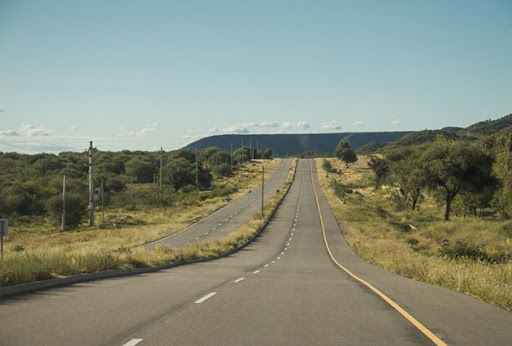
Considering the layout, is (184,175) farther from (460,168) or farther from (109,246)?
(109,246)

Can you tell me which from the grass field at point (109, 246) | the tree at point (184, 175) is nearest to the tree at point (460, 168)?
the grass field at point (109, 246)

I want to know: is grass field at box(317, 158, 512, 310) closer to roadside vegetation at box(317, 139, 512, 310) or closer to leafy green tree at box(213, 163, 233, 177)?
roadside vegetation at box(317, 139, 512, 310)

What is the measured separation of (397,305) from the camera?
9.59m

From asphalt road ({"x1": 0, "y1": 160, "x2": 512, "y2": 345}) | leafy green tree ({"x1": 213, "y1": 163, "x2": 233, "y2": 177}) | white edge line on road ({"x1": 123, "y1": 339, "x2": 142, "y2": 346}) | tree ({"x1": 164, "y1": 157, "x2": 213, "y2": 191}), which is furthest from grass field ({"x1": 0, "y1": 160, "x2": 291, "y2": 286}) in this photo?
leafy green tree ({"x1": 213, "y1": 163, "x2": 233, "y2": 177})

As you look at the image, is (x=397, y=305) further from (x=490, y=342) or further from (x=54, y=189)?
(x=54, y=189)

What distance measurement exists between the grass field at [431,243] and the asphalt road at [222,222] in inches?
536

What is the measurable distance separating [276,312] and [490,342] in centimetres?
345

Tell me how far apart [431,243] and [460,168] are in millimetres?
15658

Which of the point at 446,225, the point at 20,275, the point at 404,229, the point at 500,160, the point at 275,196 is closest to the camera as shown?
the point at 20,275

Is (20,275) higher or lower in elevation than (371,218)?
higher

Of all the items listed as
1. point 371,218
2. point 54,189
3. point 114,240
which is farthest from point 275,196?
point 114,240

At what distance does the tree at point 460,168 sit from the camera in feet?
194

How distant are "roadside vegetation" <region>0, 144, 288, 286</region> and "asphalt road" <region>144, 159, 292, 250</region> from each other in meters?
1.71

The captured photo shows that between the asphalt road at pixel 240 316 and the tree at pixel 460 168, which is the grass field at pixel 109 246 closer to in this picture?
the asphalt road at pixel 240 316
